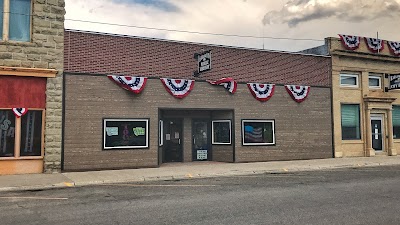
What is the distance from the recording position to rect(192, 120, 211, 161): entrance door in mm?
21438

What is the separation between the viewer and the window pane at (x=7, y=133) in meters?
15.9

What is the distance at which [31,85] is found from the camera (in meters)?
16.4

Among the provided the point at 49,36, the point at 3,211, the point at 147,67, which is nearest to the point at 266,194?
the point at 3,211

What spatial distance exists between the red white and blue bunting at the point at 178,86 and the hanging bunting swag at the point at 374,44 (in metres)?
12.9

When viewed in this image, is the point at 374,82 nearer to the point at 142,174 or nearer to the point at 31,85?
the point at 142,174

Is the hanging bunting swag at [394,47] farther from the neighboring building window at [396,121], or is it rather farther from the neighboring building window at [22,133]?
the neighboring building window at [22,133]

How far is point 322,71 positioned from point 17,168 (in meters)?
17.5

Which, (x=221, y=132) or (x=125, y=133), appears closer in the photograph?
(x=125, y=133)

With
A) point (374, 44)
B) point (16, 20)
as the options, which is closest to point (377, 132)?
point (374, 44)

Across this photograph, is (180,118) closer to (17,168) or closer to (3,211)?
(17,168)

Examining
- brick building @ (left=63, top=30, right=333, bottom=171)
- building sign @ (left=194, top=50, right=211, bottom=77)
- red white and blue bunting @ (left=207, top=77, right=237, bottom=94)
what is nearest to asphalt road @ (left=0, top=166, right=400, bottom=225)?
brick building @ (left=63, top=30, right=333, bottom=171)

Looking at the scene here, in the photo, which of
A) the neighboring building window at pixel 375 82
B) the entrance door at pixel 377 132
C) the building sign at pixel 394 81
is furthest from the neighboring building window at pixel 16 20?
the building sign at pixel 394 81

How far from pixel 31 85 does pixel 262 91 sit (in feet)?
38.5

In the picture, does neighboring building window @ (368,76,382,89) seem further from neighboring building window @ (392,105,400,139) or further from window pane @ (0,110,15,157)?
window pane @ (0,110,15,157)
